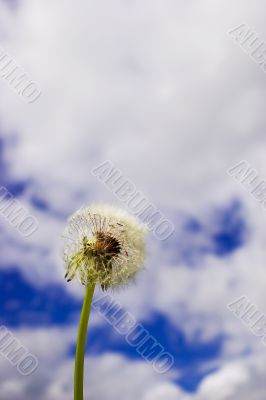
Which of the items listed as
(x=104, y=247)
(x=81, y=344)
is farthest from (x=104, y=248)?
(x=81, y=344)

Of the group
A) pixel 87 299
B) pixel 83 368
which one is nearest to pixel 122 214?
pixel 87 299

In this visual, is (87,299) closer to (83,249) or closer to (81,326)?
(81,326)

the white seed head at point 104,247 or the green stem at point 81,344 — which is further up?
the white seed head at point 104,247

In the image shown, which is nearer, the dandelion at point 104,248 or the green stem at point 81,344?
the green stem at point 81,344

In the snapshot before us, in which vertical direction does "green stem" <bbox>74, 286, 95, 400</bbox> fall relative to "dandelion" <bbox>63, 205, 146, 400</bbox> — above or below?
below

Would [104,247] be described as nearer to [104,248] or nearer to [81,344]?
[104,248]
